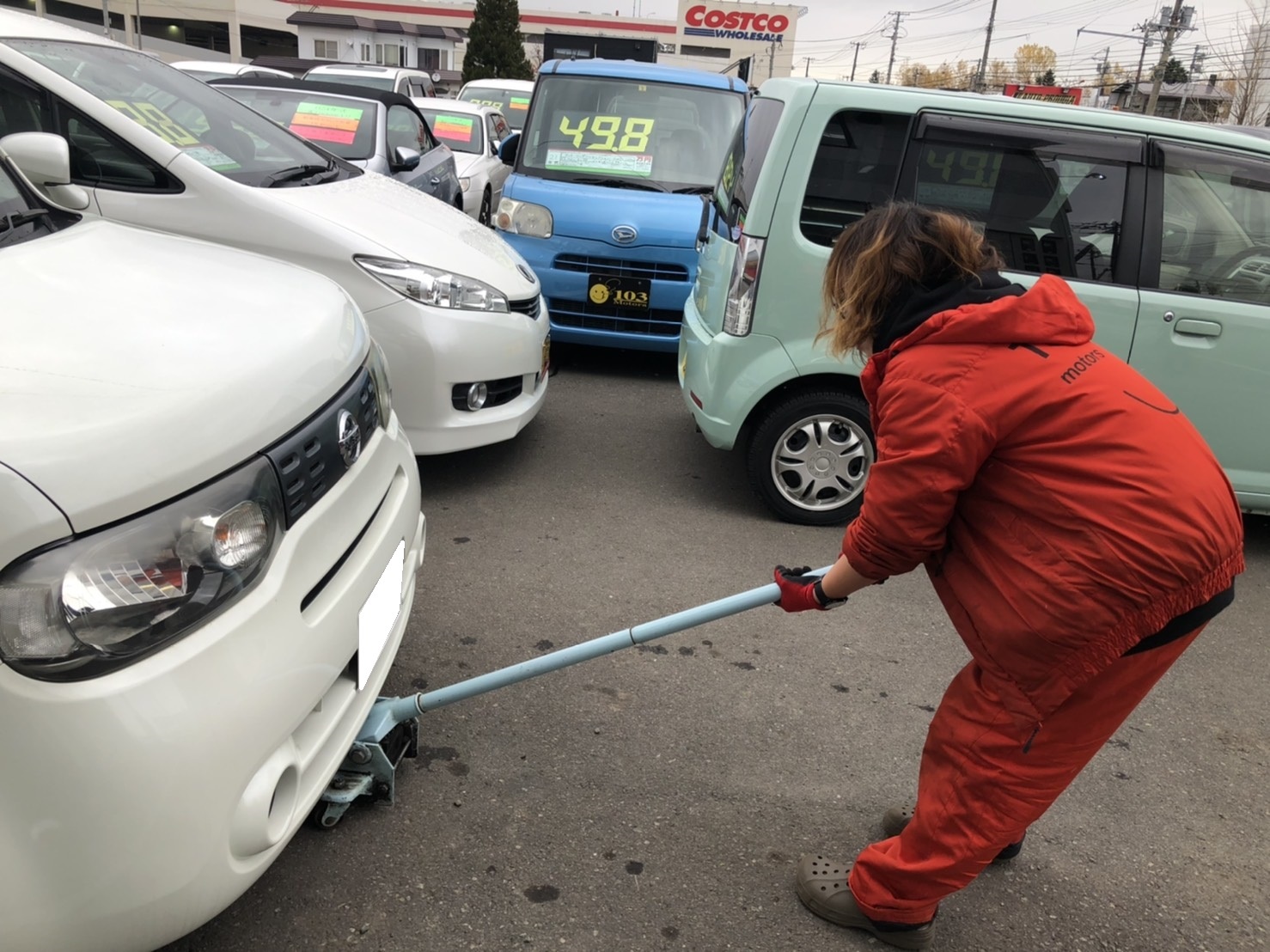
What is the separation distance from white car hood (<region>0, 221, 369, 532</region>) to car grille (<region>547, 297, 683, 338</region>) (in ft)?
12.2

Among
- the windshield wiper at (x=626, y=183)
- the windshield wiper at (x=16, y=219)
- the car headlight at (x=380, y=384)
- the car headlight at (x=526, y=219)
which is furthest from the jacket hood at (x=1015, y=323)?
the windshield wiper at (x=626, y=183)

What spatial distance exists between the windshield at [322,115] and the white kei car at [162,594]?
213 inches

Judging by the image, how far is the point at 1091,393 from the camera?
1.74 m

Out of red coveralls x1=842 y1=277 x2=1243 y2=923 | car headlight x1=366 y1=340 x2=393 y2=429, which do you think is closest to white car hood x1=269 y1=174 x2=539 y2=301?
car headlight x1=366 y1=340 x2=393 y2=429

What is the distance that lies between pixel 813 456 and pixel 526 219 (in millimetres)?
2788

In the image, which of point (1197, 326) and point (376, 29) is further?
point (376, 29)

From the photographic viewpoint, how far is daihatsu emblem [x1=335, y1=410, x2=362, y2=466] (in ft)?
6.62

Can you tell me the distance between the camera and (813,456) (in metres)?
Result: 4.16

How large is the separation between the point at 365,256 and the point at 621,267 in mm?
2328

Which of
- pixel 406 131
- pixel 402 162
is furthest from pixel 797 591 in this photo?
pixel 406 131

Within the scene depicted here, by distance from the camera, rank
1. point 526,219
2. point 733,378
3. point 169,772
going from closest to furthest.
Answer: point 169,772 < point 733,378 < point 526,219

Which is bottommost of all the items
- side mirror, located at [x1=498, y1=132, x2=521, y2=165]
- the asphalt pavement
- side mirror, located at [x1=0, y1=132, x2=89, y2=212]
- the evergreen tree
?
the asphalt pavement

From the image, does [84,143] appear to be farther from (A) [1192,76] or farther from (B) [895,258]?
(A) [1192,76]

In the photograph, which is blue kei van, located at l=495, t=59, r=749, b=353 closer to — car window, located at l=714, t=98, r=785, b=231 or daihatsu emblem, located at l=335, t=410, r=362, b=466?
car window, located at l=714, t=98, r=785, b=231
